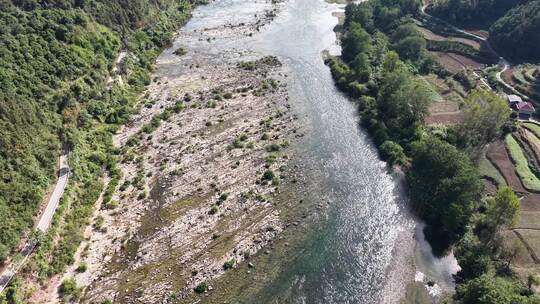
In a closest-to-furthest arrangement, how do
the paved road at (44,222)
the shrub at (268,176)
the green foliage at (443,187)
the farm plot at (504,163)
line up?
the paved road at (44,222) → the green foliage at (443,187) → the farm plot at (504,163) → the shrub at (268,176)

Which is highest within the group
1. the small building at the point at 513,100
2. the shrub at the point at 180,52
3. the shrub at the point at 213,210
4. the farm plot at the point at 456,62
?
the shrub at the point at 180,52

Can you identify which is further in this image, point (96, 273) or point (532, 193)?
point (532, 193)

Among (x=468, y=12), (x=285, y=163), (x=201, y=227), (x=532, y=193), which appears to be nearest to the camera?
(x=201, y=227)

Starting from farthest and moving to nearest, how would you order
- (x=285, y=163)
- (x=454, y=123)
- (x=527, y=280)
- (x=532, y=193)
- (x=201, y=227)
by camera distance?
(x=454, y=123) → (x=285, y=163) → (x=532, y=193) → (x=201, y=227) → (x=527, y=280)

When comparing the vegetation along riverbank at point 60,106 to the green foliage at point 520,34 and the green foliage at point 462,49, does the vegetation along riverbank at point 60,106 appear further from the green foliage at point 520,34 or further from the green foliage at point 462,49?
the green foliage at point 520,34

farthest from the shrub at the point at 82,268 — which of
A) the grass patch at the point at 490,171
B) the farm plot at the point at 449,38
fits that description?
the farm plot at the point at 449,38

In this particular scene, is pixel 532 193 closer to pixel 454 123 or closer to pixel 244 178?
pixel 454 123

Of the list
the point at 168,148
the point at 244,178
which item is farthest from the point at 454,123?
the point at 168,148
